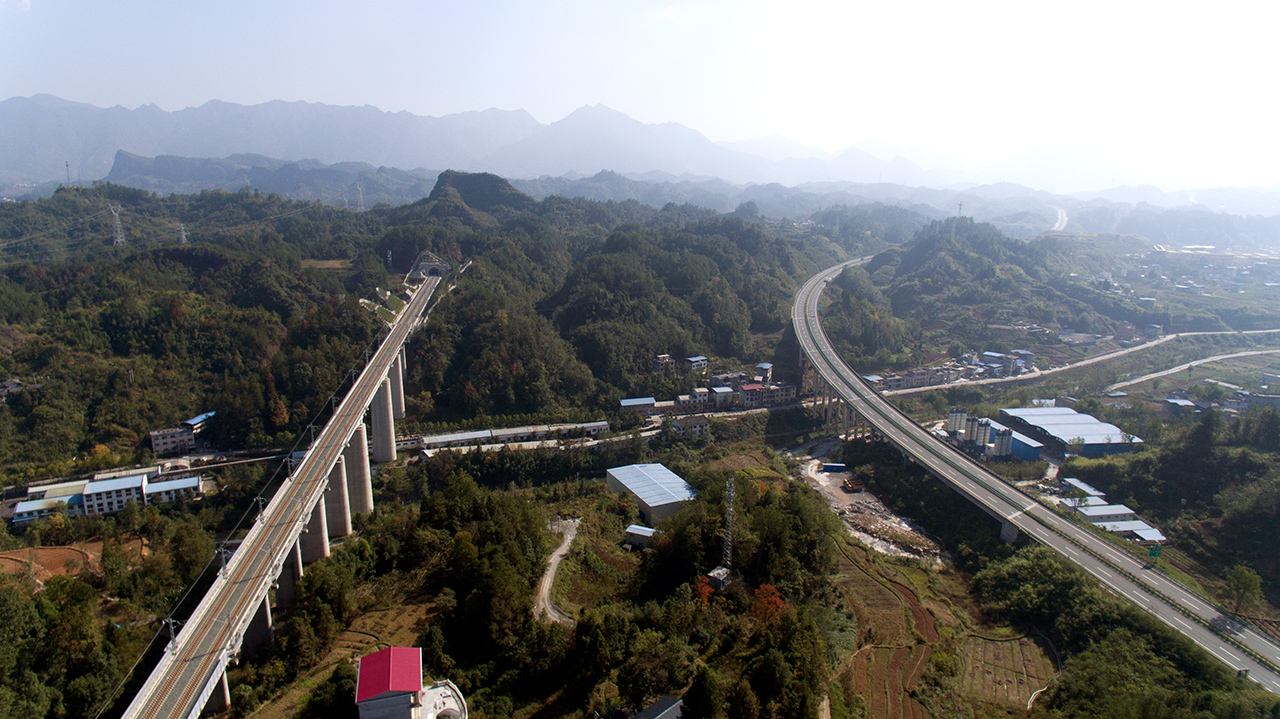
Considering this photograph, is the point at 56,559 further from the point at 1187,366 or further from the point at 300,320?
the point at 1187,366

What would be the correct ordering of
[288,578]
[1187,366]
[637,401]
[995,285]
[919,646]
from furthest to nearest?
[995,285] < [1187,366] < [637,401] < [288,578] < [919,646]

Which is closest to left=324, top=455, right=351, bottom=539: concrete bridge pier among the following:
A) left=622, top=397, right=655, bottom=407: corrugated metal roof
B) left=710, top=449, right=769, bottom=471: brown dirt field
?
left=710, top=449, right=769, bottom=471: brown dirt field

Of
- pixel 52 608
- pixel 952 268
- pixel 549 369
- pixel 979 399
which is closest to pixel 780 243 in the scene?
pixel 952 268

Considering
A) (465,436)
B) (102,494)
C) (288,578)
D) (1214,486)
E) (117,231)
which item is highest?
(117,231)

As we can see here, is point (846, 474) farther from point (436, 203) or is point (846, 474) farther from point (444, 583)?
point (436, 203)

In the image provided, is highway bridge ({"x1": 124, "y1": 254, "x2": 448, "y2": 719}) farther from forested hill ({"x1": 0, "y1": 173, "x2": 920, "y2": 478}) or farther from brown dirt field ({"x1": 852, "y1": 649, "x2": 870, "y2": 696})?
brown dirt field ({"x1": 852, "y1": 649, "x2": 870, "y2": 696})

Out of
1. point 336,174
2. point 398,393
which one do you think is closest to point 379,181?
point 336,174
